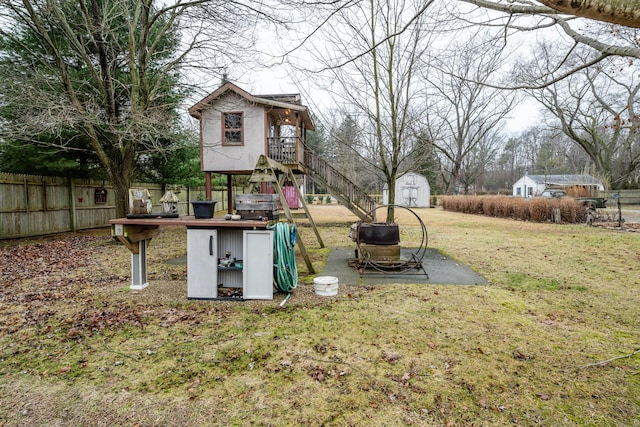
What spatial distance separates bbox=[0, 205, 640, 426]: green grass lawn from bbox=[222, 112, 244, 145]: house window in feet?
Answer: 25.3

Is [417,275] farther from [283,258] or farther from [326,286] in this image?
[283,258]

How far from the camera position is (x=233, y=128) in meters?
12.3

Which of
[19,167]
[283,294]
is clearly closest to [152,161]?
[19,167]

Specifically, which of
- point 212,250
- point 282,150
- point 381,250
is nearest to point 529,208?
point 282,150

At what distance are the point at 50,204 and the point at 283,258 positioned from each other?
33.5ft

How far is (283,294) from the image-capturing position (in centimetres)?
480

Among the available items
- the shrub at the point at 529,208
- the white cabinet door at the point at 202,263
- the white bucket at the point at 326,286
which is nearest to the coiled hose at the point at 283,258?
the white bucket at the point at 326,286

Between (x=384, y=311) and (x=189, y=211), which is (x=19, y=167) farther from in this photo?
(x=384, y=311)

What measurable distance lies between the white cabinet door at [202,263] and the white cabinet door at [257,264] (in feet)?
1.37

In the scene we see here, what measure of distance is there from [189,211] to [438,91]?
47.4ft

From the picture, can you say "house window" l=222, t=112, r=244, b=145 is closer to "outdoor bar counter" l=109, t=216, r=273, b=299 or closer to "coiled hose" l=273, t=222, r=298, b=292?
"outdoor bar counter" l=109, t=216, r=273, b=299

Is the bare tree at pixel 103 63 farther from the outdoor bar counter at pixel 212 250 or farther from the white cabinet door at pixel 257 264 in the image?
the white cabinet door at pixel 257 264

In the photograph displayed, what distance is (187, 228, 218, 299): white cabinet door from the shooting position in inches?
174

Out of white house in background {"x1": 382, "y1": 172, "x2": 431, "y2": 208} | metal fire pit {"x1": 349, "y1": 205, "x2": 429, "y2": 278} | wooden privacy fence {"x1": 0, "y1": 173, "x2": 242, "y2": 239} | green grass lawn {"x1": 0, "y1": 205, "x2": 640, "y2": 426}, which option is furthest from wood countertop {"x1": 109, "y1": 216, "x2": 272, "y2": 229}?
white house in background {"x1": 382, "y1": 172, "x2": 431, "y2": 208}
